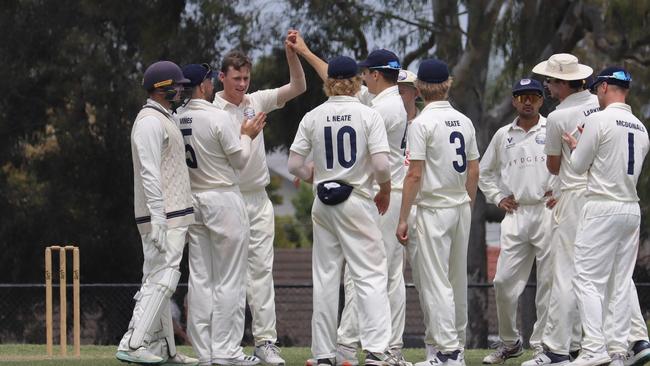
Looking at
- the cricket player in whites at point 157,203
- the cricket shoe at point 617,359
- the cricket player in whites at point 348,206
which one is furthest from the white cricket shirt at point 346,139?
the cricket shoe at point 617,359

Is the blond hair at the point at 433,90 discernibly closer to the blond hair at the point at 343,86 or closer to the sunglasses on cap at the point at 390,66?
the sunglasses on cap at the point at 390,66

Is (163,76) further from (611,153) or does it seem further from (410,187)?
(611,153)

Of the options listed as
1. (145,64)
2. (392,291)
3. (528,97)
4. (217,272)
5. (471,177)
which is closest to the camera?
(217,272)

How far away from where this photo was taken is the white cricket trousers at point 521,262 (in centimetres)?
1026

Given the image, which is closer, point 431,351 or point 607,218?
point 607,218

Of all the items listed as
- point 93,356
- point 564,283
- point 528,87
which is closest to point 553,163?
point 564,283

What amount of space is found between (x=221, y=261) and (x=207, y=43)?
11.3 metres

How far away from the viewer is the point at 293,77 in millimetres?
10227

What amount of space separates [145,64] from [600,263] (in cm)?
1236

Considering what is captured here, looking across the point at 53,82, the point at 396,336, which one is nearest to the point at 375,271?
the point at 396,336

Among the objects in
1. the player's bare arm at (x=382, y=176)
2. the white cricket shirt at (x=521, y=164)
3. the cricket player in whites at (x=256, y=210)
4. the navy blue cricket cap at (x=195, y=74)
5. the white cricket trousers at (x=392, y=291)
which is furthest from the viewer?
the white cricket shirt at (x=521, y=164)

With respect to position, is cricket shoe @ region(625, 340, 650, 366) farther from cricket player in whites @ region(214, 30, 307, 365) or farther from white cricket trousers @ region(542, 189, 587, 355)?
cricket player in whites @ region(214, 30, 307, 365)

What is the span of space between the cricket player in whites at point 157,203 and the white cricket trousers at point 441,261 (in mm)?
1553

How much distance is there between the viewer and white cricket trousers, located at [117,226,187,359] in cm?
896
